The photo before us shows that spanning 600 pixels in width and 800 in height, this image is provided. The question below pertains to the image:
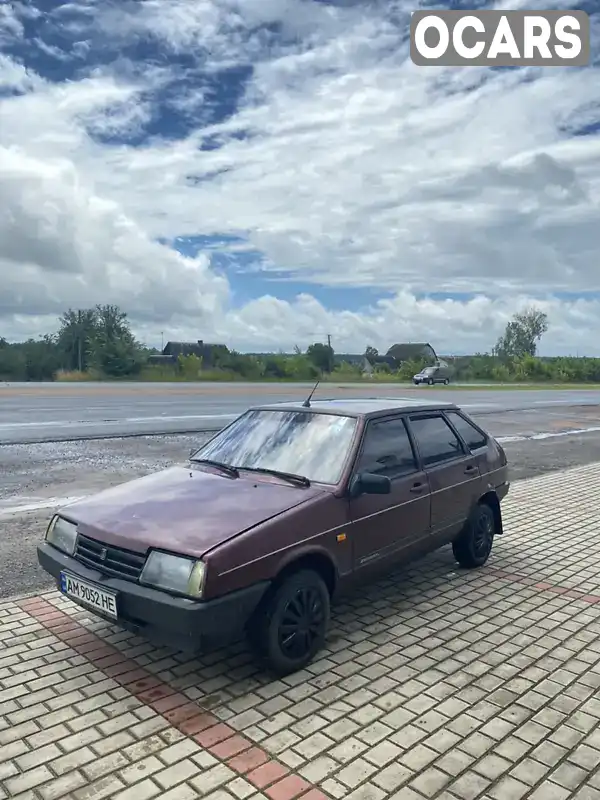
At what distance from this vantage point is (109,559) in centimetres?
367

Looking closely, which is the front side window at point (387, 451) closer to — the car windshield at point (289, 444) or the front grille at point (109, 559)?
the car windshield at point (289, 444)

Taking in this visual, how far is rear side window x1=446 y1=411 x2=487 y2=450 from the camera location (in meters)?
5.79

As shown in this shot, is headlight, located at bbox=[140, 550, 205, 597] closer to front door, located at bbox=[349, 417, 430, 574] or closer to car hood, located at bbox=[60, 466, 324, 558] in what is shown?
car hood, located at bbox=[60, 466, 324, 558]

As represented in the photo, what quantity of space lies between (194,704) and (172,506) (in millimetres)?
1116

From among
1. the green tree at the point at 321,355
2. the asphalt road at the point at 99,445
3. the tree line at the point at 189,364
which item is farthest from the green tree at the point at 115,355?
the asphalt road at the point at 99,445

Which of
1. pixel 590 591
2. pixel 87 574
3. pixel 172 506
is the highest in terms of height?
pixel 172 506

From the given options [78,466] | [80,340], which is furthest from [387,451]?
[80,340]

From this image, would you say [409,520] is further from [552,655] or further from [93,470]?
[93,470]

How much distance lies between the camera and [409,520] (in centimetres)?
471

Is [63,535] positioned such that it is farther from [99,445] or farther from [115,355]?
[115,355]

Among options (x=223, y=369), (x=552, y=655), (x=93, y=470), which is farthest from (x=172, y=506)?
(x=223, y=369)

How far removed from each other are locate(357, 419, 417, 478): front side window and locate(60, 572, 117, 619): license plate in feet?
5.74

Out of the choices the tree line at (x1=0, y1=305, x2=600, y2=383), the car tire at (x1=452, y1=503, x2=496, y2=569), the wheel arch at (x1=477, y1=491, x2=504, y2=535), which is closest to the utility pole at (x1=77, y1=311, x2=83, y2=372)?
the tree line at (x1=0, y1=305, x2=600, y2=383)

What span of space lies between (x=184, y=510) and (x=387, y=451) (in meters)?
1.60
